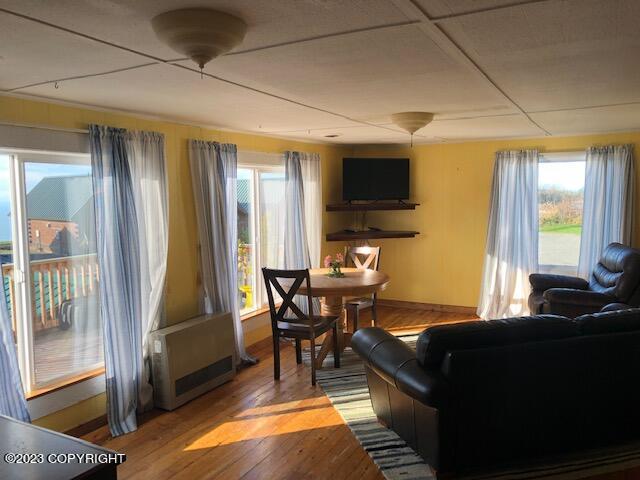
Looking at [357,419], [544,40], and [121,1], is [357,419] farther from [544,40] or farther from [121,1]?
[121,1]

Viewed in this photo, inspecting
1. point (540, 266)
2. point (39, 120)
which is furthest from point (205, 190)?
point (540, 266)

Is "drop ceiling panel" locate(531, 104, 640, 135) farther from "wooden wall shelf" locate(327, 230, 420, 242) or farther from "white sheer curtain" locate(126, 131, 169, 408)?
"white sheer curtain" locate(126, 131, 169, 408)

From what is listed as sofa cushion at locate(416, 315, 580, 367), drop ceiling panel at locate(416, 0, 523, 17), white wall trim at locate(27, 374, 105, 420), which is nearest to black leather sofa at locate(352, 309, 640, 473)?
sofa cushion at locate(416, 315, 580, 367)

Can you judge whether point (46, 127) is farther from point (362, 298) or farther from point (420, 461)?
point (362, 298)

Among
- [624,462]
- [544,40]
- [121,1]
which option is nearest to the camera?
[121,1]

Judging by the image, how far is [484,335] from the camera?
2705 millimetres

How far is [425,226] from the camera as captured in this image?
679 centimetres

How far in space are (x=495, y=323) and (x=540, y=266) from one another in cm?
384

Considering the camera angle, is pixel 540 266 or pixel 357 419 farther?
pixel 540 266

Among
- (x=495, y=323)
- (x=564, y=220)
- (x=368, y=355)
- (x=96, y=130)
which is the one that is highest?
(x=96, y=130)

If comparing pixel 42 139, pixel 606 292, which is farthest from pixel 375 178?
pixel 42 139

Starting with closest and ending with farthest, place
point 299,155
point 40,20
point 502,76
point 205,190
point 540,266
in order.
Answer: point 40,20, point 502,76, point 205,190, point 299,155, point 540,266

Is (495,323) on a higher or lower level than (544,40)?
lower

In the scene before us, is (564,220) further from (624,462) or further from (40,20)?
(40,20)
